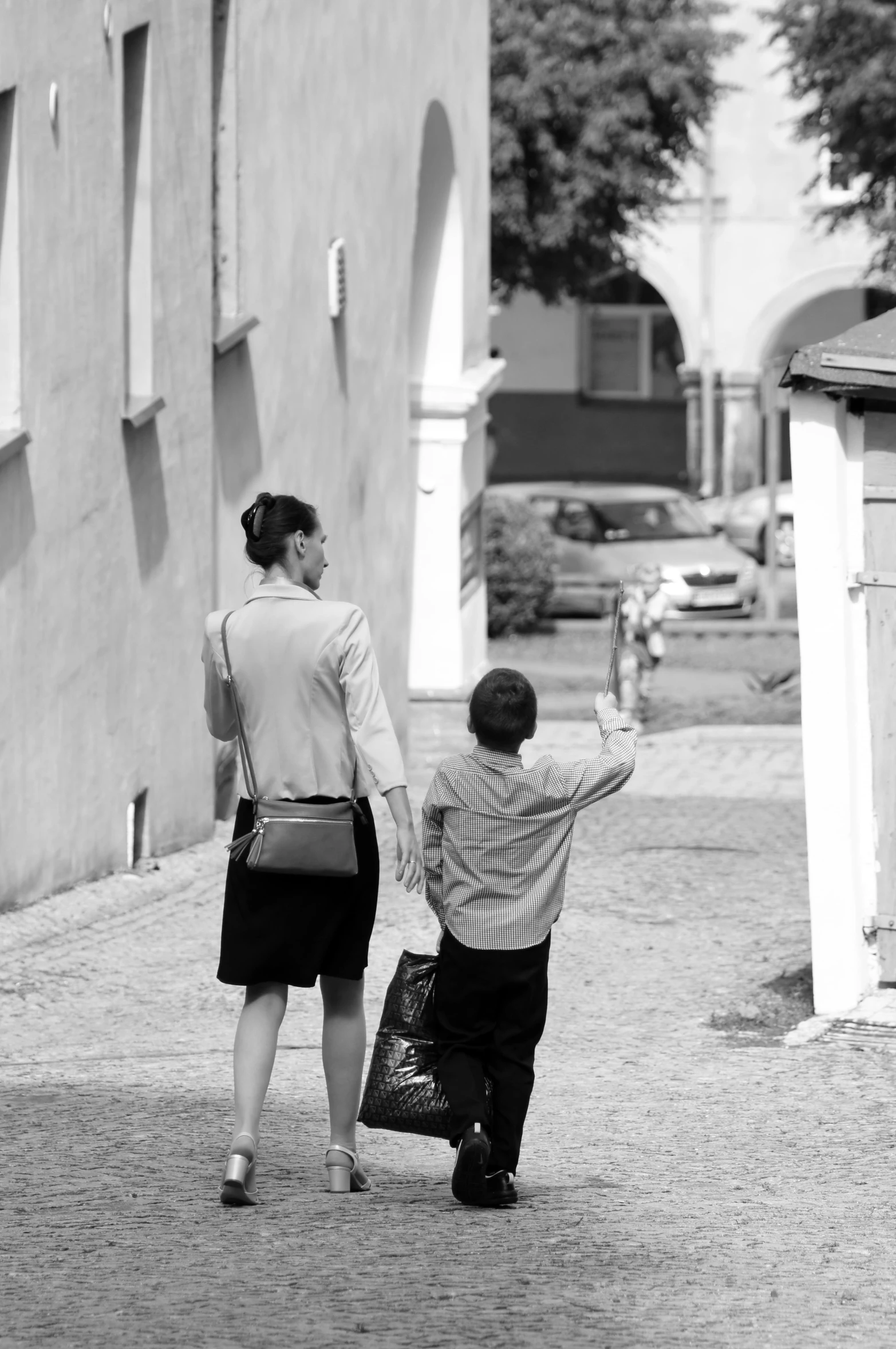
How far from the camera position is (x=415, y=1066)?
5.21 meters

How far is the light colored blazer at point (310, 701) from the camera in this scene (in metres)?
5.08

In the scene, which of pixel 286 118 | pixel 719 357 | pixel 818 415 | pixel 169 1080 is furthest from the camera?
pixel 719 357

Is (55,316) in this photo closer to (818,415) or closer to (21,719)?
(21,719)

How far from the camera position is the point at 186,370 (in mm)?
10758

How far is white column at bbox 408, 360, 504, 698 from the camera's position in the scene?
50.9 feet

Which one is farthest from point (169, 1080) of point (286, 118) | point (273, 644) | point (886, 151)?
point (886, 151)

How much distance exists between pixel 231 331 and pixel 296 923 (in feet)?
22.1

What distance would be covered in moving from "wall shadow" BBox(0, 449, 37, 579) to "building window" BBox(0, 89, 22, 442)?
0.15 m

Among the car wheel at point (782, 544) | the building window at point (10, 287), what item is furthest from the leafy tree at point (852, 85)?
the building window at point (10, 287)

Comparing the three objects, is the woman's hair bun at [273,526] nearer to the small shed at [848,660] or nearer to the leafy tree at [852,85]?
the small shed at [848,660]

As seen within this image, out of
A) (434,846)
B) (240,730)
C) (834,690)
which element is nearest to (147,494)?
(834,690)

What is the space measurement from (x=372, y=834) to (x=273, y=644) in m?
0.51

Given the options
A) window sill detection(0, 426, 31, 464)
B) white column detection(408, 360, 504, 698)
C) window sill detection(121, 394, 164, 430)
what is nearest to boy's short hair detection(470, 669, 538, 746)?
window sill detection(0, 426, 31, 464)

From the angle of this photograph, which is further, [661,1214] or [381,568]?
[381,568]
